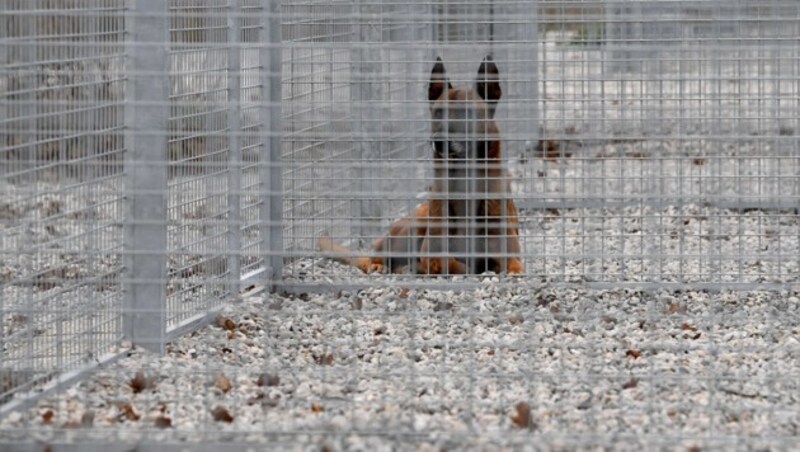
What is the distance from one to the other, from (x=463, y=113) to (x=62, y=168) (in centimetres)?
278

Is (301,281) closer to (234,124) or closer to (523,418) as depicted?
(234,124)

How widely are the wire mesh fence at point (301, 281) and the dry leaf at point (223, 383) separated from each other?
0.04 meters

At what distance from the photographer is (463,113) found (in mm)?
7641

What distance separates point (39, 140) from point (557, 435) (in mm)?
2160

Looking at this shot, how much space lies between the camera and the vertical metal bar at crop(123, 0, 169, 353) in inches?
223

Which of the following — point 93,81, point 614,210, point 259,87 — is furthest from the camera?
point 614,210

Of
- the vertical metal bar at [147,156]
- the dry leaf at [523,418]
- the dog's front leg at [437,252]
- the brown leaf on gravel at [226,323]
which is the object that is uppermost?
the vertical metal bar at [147,156]

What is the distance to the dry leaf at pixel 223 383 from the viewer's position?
207 inches

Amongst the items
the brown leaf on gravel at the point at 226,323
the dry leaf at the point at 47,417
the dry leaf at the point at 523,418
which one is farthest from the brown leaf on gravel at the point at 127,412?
the brown leaf on gravel at the point at 226,323

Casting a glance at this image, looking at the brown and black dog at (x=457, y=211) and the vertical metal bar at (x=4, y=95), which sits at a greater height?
the vertical metal bar at (x=4, y=95)

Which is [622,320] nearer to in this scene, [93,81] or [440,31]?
[93,81]

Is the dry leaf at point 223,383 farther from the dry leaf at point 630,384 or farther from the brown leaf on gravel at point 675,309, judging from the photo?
the brown leaf on gravel at point 675,309

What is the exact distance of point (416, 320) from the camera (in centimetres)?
670

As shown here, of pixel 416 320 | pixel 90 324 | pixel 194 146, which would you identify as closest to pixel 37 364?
pixel 90 324
